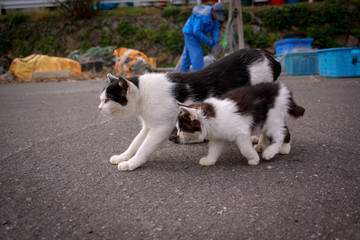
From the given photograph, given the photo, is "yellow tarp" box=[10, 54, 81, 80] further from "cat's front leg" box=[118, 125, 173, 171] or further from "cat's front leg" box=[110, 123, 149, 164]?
"cat's front leg" box=[118, 125, 173, 171]

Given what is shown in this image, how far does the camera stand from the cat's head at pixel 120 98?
8.85 feet

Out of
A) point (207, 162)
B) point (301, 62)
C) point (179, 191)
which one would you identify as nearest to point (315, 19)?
point (301, 62)

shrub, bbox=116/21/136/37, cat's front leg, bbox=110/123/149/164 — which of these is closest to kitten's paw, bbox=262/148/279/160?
cat's front leg, bbox=110/123/149/164

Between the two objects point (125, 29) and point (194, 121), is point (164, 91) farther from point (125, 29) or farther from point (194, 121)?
point (125, 29)

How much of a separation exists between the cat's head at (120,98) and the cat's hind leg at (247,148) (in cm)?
117

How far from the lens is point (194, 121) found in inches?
100

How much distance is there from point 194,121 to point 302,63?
9.70 metres

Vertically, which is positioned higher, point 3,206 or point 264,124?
point 264,124

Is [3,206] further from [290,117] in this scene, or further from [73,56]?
[73,56]

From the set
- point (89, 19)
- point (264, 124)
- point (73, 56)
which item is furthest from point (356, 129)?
point (89, 19)

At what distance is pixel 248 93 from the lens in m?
2.70

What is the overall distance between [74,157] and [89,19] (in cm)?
1805

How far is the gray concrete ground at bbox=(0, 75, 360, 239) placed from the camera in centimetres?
164

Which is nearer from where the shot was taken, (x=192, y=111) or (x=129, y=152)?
(x=192, y=111)
